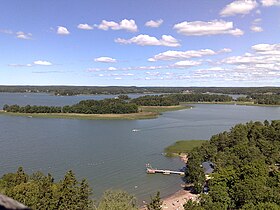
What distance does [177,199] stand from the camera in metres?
32.9

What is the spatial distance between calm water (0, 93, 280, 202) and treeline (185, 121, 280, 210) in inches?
196

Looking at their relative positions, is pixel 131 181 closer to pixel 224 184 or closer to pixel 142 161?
pixel 142 161

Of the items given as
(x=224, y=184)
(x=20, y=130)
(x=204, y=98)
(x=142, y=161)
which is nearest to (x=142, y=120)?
(x=20, y=130)

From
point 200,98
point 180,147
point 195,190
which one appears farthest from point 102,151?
point 200,98

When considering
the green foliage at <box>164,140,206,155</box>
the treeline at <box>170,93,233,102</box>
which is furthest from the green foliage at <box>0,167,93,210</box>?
the treeline at <box>170,93,233,102</box>

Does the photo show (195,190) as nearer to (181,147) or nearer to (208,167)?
(208,167)

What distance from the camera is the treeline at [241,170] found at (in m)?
25.2

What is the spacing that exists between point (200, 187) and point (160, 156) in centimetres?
1624

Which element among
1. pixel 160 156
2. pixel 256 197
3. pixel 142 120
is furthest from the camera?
pixel 142 120

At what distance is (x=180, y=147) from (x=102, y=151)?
43.2ft

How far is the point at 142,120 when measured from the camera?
98062 millimetres

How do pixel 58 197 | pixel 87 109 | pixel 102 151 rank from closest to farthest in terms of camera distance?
pixel 58 197 → pixel 102 151 → pixel 87 109

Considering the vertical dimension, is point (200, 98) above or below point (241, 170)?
above

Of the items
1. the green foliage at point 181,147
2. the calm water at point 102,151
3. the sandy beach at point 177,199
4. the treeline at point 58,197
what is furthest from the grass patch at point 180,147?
the treeline at point 58,197
